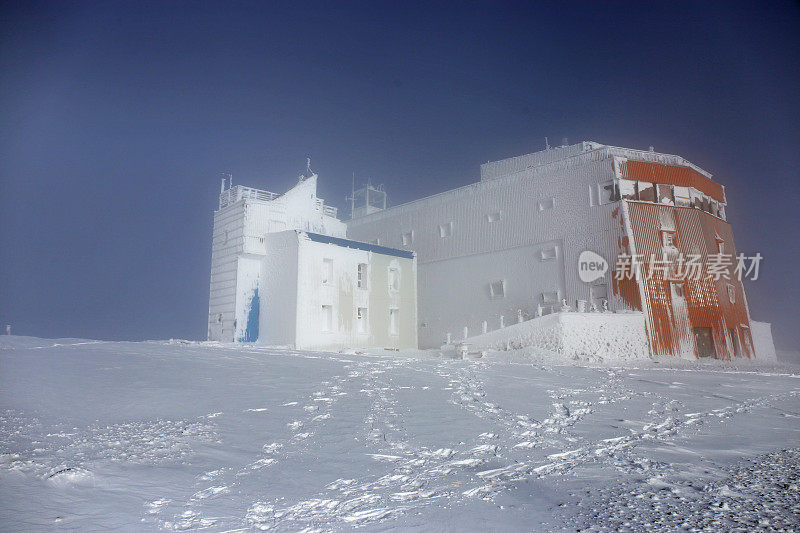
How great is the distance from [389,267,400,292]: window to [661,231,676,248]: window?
1567cm

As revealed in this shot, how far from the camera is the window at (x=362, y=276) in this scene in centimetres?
2881

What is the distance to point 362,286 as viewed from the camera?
1137 inches

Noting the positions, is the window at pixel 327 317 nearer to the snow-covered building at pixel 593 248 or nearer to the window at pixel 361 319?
the window at pixel 361 319

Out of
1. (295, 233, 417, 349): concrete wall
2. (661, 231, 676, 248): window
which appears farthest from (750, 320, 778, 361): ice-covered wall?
(295, 233, 417, 349): concrete wall

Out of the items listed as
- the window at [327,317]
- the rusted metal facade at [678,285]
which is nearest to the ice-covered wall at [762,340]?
the rusted metal facade at [678,285]

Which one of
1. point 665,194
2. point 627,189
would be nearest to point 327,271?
point 627,189

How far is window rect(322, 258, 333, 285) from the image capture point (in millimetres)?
26797

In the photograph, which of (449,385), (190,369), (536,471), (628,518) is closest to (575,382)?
(449,385)

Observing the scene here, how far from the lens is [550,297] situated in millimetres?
27625

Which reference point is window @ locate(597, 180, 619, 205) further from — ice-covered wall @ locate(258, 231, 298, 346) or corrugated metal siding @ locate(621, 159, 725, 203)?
ice-covered wall @ locate(258, 231, 298, 346)

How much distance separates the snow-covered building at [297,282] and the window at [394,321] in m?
0.07

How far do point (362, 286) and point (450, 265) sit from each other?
7668mm

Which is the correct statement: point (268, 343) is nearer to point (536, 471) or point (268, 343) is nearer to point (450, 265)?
point (450, 265)

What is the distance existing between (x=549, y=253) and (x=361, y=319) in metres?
12.1
